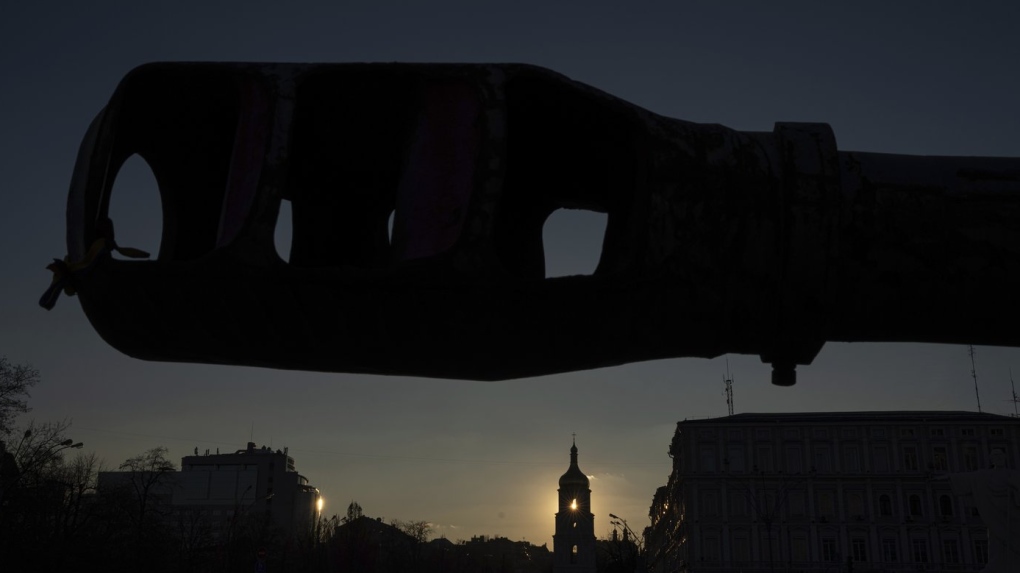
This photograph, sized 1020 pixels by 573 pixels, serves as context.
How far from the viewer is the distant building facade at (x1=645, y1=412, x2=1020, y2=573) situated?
221 ft

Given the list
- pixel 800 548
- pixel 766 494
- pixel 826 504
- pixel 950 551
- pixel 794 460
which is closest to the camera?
pixel 950 551

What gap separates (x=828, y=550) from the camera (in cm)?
6794

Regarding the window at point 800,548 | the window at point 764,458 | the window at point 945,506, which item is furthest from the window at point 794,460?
the window at point 945,506

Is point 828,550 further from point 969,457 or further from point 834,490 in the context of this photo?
point 969,457

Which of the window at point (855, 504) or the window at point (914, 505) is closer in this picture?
the window at point (914, 505)

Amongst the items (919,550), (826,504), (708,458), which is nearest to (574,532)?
(708,458)

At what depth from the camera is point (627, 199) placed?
2570 millimetres

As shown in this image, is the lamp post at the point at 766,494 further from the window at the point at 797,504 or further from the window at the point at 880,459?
the window at the point at 880,459

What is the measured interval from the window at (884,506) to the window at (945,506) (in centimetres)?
356

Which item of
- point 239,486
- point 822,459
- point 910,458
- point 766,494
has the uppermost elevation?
point 239,486

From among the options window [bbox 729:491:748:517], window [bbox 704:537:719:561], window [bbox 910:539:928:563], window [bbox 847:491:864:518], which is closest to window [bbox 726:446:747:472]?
window [bbox 729:491:748:517]

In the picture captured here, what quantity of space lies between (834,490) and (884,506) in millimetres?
3851

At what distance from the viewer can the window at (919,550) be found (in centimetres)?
6712

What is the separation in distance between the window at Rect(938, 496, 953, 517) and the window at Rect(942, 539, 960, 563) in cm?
205
